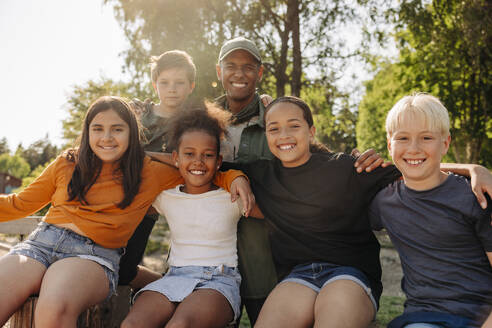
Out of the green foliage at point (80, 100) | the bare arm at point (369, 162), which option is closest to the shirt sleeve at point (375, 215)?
the bare arm at point (369, 162)

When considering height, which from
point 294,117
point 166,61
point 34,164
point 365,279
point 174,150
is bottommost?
point 34,164

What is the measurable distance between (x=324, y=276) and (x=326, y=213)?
38 cm

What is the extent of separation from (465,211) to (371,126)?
23.3 m

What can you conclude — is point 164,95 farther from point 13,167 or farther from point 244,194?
point 13,167

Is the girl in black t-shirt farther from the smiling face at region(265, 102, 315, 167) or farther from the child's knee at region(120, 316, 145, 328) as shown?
the child's knee at region(120, 316, 145, 328)

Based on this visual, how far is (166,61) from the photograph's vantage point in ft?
11.9

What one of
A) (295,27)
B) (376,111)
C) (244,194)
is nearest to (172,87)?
(244,194)

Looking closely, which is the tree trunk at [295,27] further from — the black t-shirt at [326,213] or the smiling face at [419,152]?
the smiling face at [419,152]

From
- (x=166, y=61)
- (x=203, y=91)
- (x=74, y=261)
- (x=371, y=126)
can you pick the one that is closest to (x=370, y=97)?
(x=371, y=126)

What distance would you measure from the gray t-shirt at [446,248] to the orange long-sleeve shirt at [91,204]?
1121mm

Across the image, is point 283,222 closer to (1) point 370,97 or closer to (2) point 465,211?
(2) point 465,211

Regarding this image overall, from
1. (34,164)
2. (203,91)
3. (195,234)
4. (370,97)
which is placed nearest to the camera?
(195,234)

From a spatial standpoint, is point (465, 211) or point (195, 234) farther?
point (195, 234)

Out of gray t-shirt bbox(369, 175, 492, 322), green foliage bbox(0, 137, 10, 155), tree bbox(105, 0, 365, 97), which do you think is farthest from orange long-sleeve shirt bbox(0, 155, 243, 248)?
green foliage bbox(0, 137, 10, 155)
